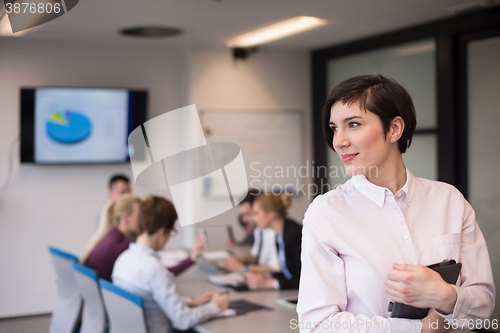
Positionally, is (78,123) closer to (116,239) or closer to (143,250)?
(116,239)

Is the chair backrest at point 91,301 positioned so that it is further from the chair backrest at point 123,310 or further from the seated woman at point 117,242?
the seated woman at point 117,242

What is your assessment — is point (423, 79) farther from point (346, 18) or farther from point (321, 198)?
point (321, 198)

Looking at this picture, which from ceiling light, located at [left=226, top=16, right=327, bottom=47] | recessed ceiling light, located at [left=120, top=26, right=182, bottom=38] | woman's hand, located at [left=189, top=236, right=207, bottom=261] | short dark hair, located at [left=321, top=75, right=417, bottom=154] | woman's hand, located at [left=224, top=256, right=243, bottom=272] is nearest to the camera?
short dark hair, located at [left=321, top=75, right=417, bottom=154]

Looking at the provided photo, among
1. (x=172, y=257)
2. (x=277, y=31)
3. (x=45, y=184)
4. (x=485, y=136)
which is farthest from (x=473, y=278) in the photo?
(x=45, y=184)

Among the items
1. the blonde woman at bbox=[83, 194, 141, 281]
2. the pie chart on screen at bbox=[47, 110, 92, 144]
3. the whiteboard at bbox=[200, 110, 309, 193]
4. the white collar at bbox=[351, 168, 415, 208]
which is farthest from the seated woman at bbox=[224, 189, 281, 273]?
the white collar at bbox=[351, 168, 415, 208]

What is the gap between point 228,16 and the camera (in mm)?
3789

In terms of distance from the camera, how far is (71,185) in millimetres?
4766

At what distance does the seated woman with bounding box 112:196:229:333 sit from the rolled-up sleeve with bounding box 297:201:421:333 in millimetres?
1231

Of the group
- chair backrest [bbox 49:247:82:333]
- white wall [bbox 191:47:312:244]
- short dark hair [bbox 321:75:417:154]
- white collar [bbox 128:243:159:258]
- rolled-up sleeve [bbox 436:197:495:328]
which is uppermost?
white wall [bbox 191:47:312:244]

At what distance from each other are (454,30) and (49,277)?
421 cm

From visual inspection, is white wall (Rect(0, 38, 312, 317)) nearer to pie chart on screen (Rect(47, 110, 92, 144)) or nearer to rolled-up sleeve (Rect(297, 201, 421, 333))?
pie chart on screen (Rect(47, 110, 92, 144))

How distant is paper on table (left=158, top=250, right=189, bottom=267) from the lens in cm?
360

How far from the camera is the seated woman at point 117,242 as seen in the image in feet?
10.9

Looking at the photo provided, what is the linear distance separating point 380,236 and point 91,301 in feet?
6.68
